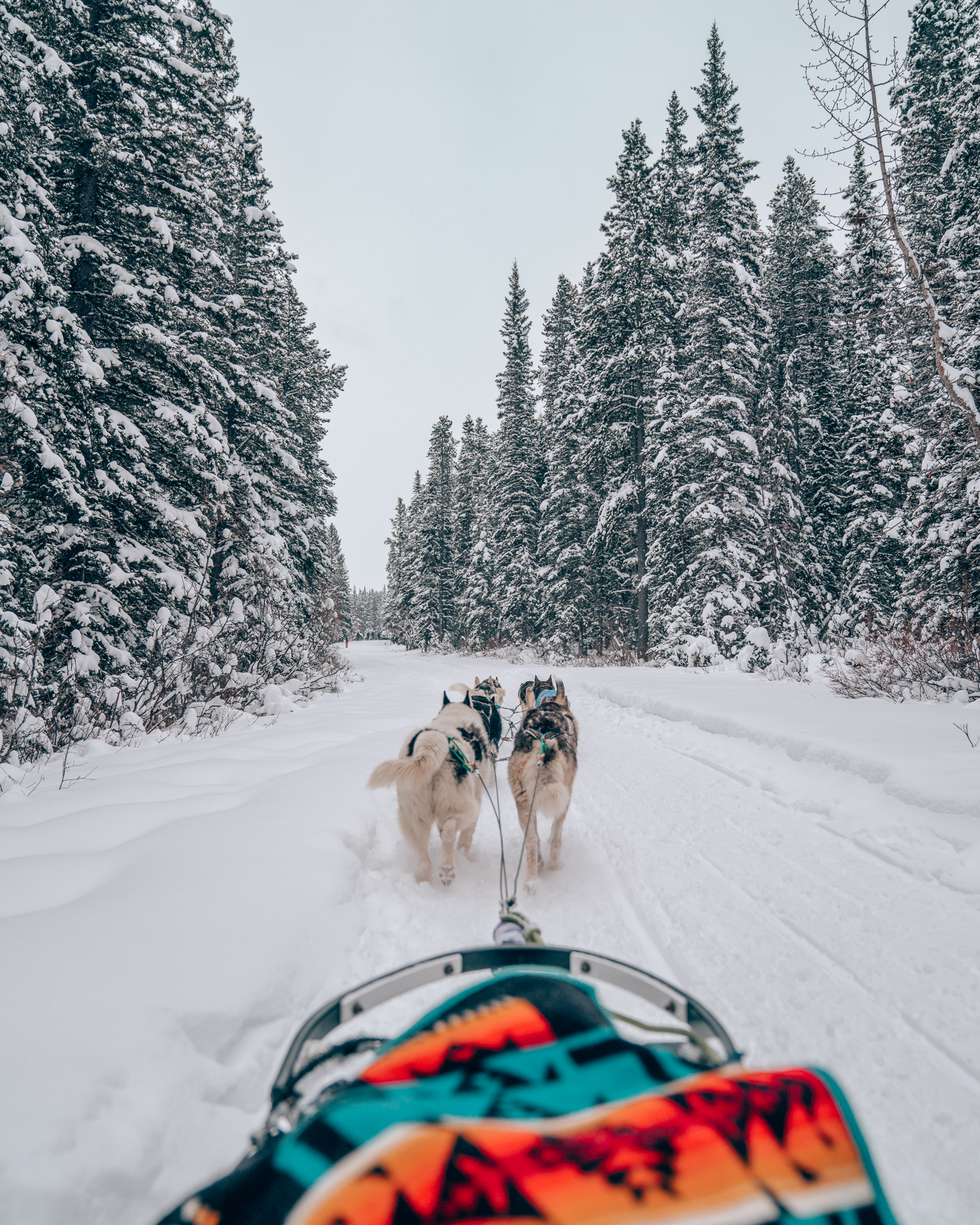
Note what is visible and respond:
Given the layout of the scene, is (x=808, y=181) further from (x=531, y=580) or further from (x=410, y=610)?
(x=410, y=610)

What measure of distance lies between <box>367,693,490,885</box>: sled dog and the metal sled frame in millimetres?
2141

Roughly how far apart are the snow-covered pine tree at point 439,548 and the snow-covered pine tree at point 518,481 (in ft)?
30.9

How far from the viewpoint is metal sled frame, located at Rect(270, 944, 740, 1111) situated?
1.07 meters

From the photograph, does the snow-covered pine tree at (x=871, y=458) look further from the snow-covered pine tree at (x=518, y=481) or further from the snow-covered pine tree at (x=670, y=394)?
the snow-covered pine tree at (x=518, y=481)

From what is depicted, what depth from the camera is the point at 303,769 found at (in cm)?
524

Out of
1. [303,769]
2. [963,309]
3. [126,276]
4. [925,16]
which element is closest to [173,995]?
[303,769]

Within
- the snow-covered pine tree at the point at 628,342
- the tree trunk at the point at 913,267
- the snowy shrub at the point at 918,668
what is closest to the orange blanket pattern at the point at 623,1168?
the snowy shrub at the point at 918,668

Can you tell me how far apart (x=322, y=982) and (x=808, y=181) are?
114 ft

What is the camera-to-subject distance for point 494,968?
1.46 m

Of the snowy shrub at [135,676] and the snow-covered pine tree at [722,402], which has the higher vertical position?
the snow-covered pine tree at [722,402]

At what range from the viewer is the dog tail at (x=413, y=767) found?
349 centimetres

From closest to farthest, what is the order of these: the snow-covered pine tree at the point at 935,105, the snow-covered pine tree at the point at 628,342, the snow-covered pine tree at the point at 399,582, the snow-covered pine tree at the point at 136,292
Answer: the snow-covered pine tree at the point at 136,292, the snow-covered pine tree at the point at 935,105, the snow-covered pine tree at the point at 628,342, the snow-covered pine tree at the point at 399,582

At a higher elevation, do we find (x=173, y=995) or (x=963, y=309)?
(x=963, y=309)

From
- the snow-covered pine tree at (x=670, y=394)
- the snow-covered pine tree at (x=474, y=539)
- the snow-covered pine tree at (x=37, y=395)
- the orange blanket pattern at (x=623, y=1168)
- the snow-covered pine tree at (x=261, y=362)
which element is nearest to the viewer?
the orange blanket pattern at (x=623, y=1168)
